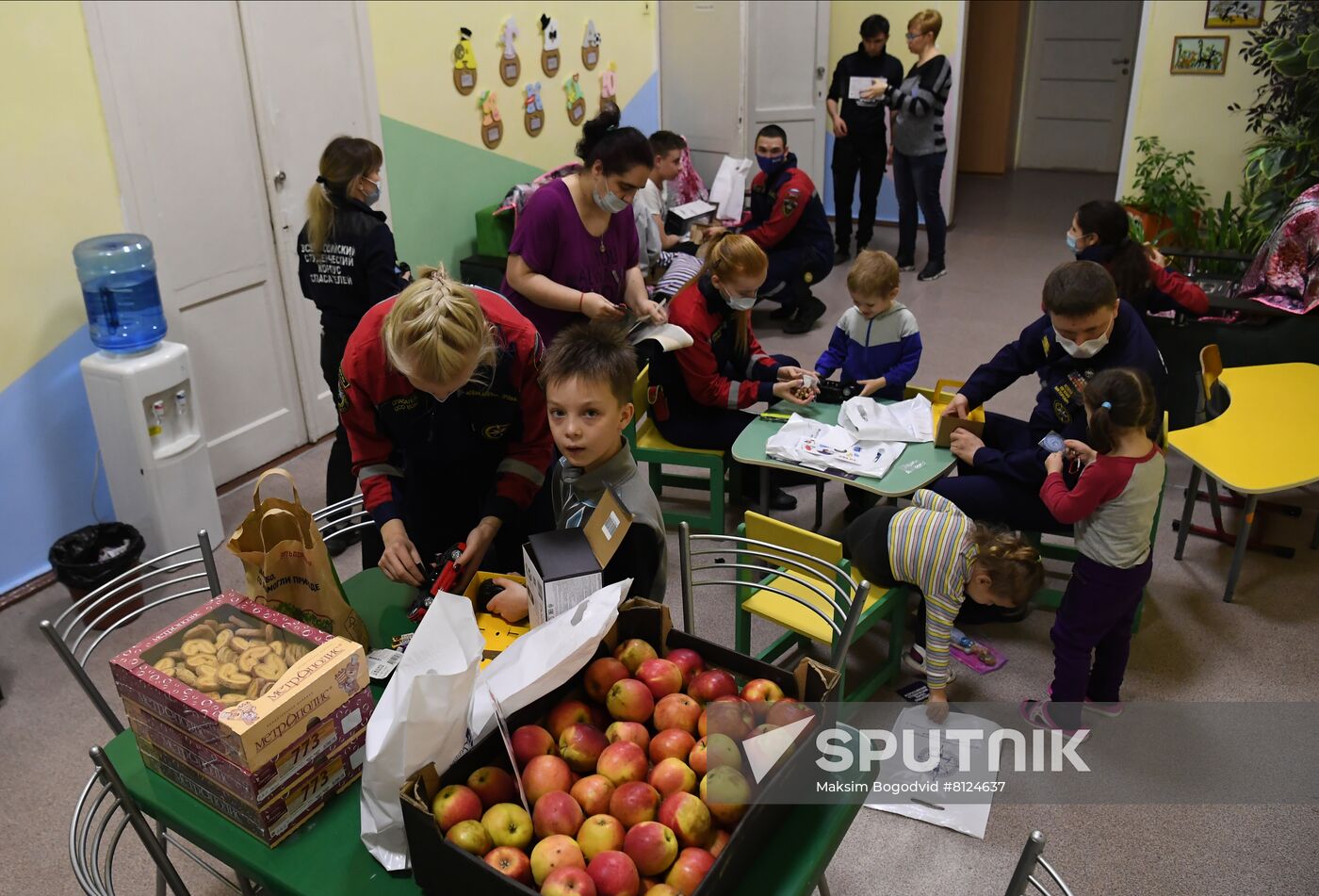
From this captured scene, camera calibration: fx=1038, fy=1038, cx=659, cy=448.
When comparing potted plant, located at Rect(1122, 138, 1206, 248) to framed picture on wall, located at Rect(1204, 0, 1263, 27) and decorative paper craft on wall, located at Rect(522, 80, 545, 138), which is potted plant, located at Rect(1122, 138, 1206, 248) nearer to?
framed picture on wall, located at Rect(1204, 0, 1263, 27)

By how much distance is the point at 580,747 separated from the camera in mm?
1486

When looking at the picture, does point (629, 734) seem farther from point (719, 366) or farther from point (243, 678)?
point (719, 366)

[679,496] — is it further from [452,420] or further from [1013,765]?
[452,420]

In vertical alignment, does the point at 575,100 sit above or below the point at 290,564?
above

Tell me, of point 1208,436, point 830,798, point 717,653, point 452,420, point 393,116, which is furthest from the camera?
point 393,116

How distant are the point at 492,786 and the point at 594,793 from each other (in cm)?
14

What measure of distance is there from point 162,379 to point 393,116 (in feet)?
6.17

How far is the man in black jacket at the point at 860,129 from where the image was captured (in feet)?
22.6

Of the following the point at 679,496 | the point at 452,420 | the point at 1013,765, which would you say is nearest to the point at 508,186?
the point at 679,496

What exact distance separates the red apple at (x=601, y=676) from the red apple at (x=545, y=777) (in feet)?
0.56

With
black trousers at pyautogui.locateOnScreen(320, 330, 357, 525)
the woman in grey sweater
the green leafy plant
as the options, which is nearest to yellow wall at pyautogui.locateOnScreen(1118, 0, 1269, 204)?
the green leafy plant

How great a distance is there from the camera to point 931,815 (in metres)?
2.67

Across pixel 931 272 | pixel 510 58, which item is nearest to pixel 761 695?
pixel 510 58

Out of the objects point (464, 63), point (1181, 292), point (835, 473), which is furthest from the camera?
point (464, 63)
